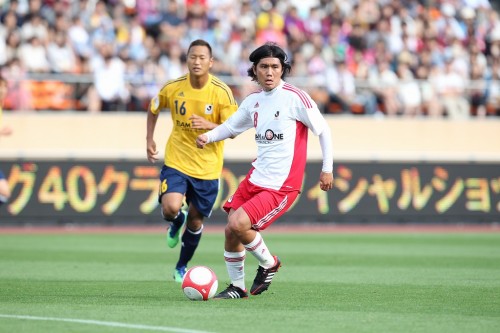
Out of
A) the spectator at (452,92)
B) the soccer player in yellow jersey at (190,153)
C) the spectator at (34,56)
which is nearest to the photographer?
the soccer player in yellow jersey at (190,153)

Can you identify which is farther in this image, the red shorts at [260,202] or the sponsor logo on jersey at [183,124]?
the sponsor logo on jersey at [183,124]

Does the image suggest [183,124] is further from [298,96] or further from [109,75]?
[109,75]

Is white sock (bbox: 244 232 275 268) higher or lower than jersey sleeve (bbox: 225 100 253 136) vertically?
lower

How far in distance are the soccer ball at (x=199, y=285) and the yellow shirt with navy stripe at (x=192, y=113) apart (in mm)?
2274

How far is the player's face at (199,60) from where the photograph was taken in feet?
37.1

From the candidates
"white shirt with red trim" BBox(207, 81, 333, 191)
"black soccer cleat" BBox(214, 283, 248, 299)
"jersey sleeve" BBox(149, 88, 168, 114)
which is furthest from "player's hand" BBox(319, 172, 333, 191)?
"jersey sleeve" BBox(149, 88, 168, 114)

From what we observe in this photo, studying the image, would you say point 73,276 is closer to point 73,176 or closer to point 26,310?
point 26,310

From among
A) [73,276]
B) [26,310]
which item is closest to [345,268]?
[73,276]

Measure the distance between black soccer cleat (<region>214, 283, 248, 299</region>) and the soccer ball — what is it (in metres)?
0.20

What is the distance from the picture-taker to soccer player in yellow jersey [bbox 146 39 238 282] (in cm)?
1154

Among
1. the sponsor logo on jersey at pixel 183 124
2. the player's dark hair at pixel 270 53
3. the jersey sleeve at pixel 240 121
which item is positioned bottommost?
the sponsor logo on jersey at pixel 183 124

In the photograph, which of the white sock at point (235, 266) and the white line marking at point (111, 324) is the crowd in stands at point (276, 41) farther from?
the white line marking at point (111, 324)

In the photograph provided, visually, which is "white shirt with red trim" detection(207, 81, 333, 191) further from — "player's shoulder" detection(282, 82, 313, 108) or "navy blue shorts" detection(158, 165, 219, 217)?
"navy blue shorts" detection(158, 165, 219, 217)

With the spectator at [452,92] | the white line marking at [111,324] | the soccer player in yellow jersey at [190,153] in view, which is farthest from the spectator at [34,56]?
the white line marking at [111,324]
